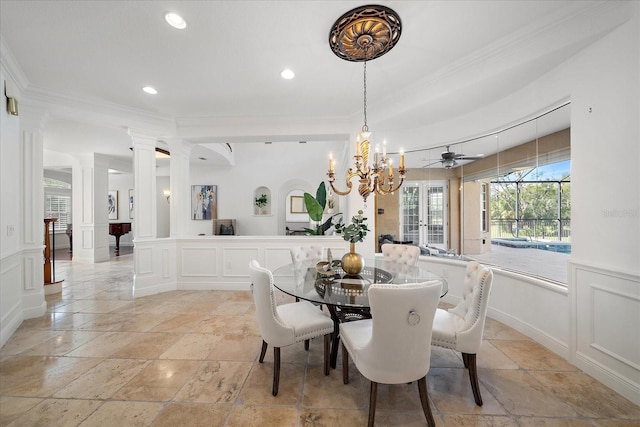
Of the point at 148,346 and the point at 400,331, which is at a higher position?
the point at 400,331

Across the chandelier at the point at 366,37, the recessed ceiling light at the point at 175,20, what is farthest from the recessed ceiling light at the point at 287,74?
the recessed ceiling light at the point at 175,20

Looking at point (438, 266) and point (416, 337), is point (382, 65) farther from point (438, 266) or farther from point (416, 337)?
point (438, 266)

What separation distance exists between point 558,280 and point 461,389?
1494mm

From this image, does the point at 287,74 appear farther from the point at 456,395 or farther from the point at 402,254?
the point at 456,395

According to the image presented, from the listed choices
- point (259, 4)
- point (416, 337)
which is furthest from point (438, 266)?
point (259, 4)

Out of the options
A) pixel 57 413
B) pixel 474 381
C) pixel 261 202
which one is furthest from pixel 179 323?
pixel 261 202

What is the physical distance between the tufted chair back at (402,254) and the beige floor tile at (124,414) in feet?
8.34

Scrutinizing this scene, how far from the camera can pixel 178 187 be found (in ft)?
13.6

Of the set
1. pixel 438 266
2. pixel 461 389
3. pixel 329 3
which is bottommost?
pixel 461 389

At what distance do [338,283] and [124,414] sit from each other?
165 cm

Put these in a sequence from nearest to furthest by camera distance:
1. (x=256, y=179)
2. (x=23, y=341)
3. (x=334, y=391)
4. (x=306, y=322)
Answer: (x=334, y=391), (x=306, y=322), (x=23, y=341), (x=256, y=179)

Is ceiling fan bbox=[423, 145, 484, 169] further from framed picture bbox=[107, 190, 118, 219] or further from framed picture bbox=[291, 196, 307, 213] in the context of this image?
framed picture bbox=[107, 190, 118, 219]

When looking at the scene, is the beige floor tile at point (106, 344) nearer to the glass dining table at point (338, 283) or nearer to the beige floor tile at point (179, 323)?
the beige floor tile at point (179, 323)

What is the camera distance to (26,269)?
304 cm
